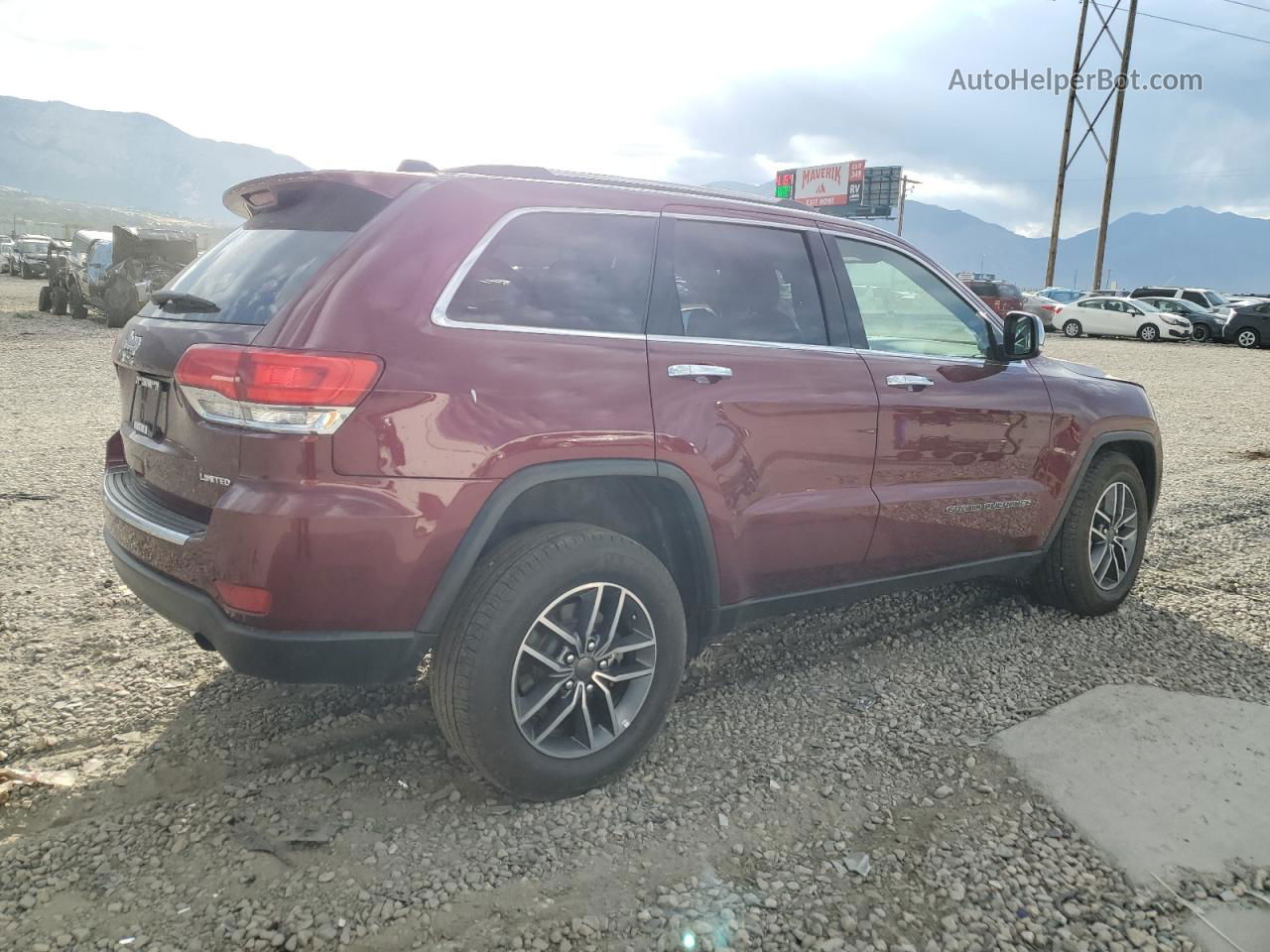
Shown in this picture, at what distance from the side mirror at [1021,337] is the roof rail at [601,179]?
3.55ft

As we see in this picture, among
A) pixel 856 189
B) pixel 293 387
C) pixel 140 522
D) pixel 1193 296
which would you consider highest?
pixel 856 189

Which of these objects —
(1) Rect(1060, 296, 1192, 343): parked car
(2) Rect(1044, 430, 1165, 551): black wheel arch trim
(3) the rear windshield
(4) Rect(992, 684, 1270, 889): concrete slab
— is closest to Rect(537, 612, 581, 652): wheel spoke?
(3) the rear windshield

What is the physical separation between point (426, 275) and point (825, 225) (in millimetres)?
1722

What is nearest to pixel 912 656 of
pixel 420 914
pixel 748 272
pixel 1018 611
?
pixel 1018 611

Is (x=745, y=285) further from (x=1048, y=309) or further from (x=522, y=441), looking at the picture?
(x=1048, y=309)

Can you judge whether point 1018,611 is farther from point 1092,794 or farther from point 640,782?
point 640,782

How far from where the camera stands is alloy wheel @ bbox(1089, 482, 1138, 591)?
4.46 m

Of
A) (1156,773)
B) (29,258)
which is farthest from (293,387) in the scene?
(29,258)

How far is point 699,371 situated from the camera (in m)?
2.97

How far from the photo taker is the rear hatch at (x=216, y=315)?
8.26 feet

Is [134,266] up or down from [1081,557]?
up

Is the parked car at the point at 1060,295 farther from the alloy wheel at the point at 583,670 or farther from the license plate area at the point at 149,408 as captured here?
the license plate area at the point at 149,408

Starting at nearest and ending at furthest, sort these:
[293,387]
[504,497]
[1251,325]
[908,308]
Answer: [293,387], [504,497], [908,308], [1251,325]

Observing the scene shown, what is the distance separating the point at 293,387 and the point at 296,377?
0.09ft
